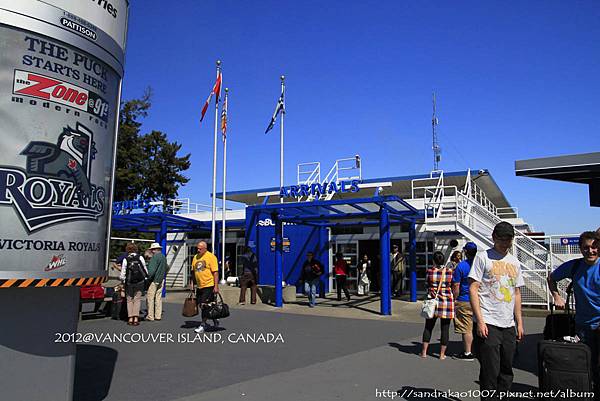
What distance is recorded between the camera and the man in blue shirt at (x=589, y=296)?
492 centimetres

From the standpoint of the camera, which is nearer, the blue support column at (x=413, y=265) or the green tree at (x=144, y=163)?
the blue support column at (x=413, y=265)

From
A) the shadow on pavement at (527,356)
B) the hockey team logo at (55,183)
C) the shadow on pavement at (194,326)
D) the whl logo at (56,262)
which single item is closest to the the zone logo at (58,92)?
the hockey team logo at (55,183)

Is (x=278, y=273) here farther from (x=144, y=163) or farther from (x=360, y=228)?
(x=144, y=163)

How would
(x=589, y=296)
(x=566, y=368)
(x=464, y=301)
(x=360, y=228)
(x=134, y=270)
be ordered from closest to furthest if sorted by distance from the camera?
1. (x=566, y=368)
2. (x=589, y=296)
3. (x=464, y=301)
4. (x=134, y=270)
5. (x=360, y=228)

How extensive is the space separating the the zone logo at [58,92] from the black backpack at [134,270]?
22.2 ft

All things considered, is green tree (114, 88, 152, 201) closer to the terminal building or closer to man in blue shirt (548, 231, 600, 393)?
the terminal building

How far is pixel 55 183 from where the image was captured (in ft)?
14.7

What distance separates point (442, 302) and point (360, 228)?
494 inches

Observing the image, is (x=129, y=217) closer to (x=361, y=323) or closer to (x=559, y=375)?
(x=361, y=323)

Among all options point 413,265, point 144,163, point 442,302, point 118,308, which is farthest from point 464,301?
point 144,163

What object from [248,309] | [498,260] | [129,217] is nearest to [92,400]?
[498,260]

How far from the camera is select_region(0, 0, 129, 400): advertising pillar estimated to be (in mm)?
4270

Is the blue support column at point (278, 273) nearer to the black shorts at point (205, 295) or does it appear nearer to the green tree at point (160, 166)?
the black shorts at point (205, 295)

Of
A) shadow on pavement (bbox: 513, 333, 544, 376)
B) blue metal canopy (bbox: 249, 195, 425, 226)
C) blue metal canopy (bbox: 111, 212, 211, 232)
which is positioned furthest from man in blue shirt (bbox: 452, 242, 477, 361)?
blue metal canopy (bbox: 111, 212, 211, 232)
